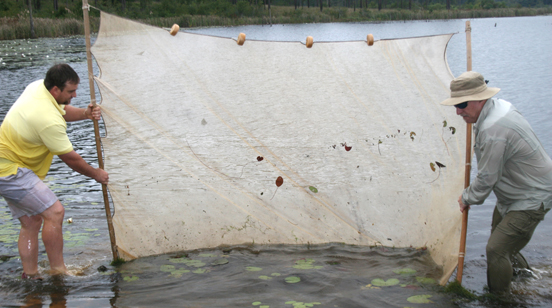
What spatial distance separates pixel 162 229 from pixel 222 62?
163 centimetres

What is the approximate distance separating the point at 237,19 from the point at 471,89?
5555 centimetres

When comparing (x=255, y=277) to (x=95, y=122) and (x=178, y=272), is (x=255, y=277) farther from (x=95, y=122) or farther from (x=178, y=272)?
(x=95, y=122)

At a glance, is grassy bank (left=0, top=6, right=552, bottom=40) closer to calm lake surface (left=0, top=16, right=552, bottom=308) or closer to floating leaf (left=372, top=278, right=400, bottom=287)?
calm lake surface (left=0, top=16, right=552, bottom=308)

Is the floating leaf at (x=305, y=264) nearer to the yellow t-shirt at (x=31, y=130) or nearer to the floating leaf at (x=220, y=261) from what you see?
the floating leaf at (x=220, y=261)

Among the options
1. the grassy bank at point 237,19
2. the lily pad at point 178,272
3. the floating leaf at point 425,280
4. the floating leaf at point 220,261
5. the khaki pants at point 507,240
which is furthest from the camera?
the grassy bank at point 237,19

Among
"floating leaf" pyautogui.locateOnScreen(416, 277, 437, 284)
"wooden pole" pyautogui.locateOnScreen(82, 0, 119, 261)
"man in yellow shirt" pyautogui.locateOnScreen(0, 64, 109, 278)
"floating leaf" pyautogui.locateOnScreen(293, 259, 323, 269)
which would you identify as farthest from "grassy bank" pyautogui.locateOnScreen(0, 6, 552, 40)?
"floating leaf" pyautogui.locateOnScreen(416, 277, 437, 284)

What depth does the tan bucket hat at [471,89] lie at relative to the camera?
10.5ft

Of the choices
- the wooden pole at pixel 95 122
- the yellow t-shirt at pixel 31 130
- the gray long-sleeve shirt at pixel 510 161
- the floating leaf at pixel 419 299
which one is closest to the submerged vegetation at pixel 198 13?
the wooden pole at pixel 95 122

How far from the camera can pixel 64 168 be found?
8.24m

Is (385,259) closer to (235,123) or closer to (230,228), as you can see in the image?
(230,228)

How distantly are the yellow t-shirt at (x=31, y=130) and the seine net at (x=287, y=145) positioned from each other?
60cm

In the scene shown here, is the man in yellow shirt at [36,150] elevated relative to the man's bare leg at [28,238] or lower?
elevated

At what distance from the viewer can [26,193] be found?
140 inches

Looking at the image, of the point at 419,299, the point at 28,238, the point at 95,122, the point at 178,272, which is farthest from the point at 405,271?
the point at 28,238
